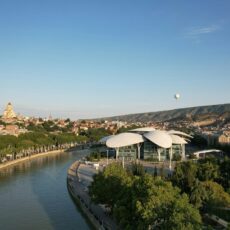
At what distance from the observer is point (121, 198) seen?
1234cm

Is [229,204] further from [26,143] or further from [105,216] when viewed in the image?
[26,143]

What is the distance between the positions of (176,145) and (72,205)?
19808mm

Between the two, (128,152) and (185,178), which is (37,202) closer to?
(185,178)

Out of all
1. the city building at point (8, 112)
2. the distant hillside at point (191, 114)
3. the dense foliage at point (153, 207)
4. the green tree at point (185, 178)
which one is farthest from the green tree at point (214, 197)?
the distant hillside at point (191, 114)

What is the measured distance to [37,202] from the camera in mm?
17828

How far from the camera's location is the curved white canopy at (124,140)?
33.6 meters

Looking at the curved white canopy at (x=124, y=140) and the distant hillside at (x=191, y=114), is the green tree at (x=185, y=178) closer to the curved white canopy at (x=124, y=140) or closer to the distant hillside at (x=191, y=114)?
the curved white canopy at (x=124, y=140)

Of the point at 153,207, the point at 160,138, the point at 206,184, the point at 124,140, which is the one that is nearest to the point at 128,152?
the point at 124,140

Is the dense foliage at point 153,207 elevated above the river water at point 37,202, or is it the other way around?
the dense foliage at point 153,207

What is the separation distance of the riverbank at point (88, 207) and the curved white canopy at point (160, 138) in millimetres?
11668

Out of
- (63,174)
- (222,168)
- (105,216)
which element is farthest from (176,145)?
(105,216)

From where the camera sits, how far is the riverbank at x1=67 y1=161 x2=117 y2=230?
13695 millimetres

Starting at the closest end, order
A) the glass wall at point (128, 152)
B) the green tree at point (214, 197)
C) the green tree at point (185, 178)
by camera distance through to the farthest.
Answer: the green tree at point (214, 197)
the green tree at point (185, 178)
the glass wall at point (128, 152)

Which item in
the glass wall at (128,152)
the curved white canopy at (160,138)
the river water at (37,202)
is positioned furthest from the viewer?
the glass wall at (128,152)
